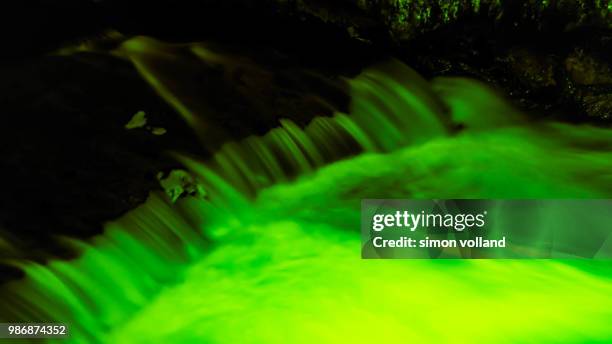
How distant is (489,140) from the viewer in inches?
75.0

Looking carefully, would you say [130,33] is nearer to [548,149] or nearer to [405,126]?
[405,126]

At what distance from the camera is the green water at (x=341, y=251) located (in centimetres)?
177

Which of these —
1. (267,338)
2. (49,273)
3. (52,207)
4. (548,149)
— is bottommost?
(267,338)

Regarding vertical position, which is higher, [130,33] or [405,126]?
[130,33]

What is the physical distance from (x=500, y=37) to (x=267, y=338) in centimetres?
105

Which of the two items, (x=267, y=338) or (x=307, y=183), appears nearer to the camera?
(x=267, y=338)

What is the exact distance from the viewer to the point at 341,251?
72.0 inches

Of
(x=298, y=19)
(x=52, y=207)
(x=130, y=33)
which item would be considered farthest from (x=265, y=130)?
(x=52, y=207)

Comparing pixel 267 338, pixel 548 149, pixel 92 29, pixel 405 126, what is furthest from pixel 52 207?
pixel 548 149

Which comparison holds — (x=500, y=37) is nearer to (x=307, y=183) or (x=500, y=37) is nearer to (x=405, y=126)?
(x=405, y=126)

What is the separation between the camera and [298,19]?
1.94 meters

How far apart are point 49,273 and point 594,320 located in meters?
1.45

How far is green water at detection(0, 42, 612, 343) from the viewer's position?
1769mm

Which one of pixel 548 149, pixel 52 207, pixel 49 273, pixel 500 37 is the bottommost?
pixel 49 273
